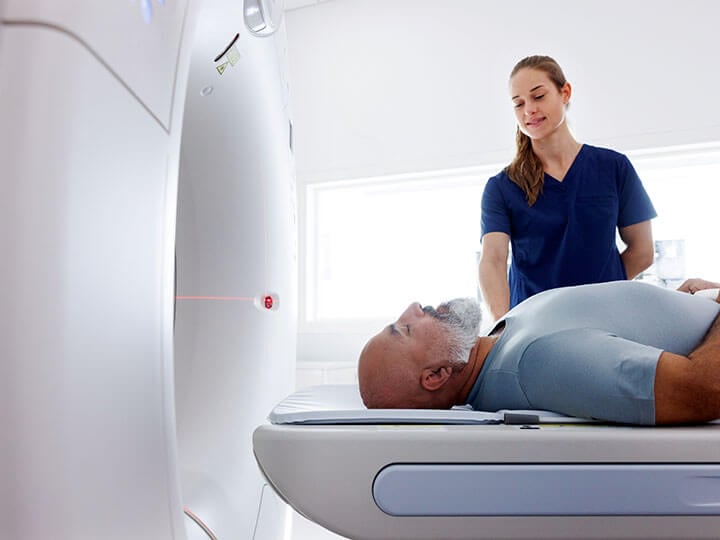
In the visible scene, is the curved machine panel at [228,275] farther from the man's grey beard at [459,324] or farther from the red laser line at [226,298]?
the man's grey beard at [459,324]

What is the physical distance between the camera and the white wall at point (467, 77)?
3184mm

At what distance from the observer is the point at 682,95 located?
3.16 metres

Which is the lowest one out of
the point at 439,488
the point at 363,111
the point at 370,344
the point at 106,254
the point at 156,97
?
the point at 439,488

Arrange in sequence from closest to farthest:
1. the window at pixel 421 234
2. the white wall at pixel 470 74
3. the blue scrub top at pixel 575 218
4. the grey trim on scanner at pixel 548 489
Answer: the grey trim on scanner at pixel 548 489 < the blue scrub top at pixel 575 218 < the white wall at pixel 470 74 < the window at pixel 421 234

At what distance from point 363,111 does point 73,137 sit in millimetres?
3446

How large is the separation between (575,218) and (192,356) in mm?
1150

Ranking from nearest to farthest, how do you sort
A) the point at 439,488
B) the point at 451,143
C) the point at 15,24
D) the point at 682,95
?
the point at 15,24
the point at 439,488
the point at 682,95
the point at 451,143

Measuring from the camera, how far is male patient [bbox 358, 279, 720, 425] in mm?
855

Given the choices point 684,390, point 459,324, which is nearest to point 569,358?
point 684,390

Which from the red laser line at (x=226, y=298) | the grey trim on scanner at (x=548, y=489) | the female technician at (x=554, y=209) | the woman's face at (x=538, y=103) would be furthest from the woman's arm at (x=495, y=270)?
the grey trim on scanner at (x=548, y=489)

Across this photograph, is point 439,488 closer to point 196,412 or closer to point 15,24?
point 196,412

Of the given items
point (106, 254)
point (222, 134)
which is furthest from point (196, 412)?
point (106, 254)

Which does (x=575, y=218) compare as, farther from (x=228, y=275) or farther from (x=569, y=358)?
(x=228, y=275)

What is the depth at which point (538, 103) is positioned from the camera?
182 cm
